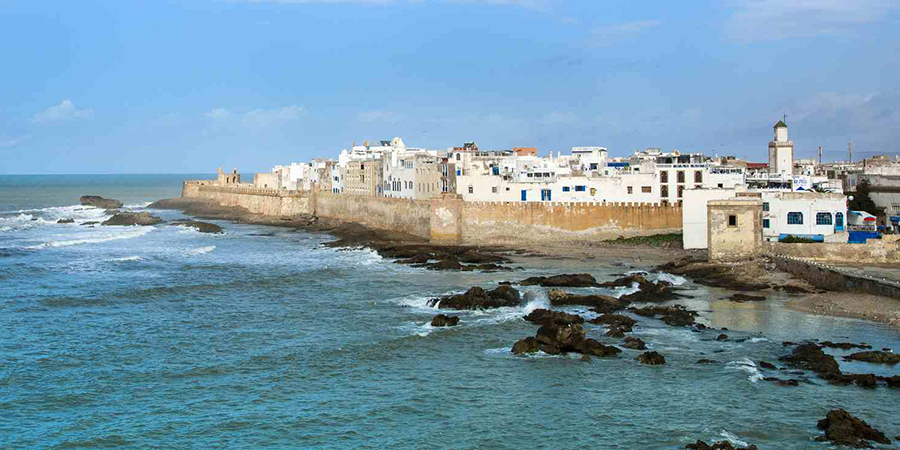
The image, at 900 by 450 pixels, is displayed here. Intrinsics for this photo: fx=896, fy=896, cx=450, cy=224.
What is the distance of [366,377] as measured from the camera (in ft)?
71.1

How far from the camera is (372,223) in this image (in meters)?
63.1

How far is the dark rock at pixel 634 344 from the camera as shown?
2357 cm

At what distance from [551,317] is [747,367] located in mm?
6960

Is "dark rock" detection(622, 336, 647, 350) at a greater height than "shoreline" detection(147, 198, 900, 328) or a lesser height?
lesser

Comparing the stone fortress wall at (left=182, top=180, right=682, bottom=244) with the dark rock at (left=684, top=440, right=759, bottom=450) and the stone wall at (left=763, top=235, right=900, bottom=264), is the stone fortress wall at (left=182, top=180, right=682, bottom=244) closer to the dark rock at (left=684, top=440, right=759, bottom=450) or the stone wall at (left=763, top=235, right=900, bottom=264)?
the stone wall at (left=763, top=235, right=900, bottom=264)

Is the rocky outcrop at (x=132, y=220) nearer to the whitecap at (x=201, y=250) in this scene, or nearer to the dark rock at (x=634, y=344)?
the whitecap at (x=201, y=250)

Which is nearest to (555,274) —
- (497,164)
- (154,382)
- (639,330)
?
(639,330)

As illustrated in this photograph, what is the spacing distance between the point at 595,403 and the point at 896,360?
7.80 metres

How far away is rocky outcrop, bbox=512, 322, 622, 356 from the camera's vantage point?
912 inches

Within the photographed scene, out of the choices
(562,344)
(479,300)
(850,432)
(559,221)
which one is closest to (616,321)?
(562,344)

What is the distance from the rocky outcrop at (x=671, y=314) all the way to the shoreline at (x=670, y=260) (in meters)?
3.74

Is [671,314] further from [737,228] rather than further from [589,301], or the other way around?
[737,228]

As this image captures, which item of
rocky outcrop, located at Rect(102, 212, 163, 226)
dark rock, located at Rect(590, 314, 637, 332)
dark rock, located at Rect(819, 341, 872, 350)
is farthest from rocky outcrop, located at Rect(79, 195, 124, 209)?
dark rock, located at Rect(819, 341, 872, 350)

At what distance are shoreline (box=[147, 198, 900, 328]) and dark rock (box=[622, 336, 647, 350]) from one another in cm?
734
